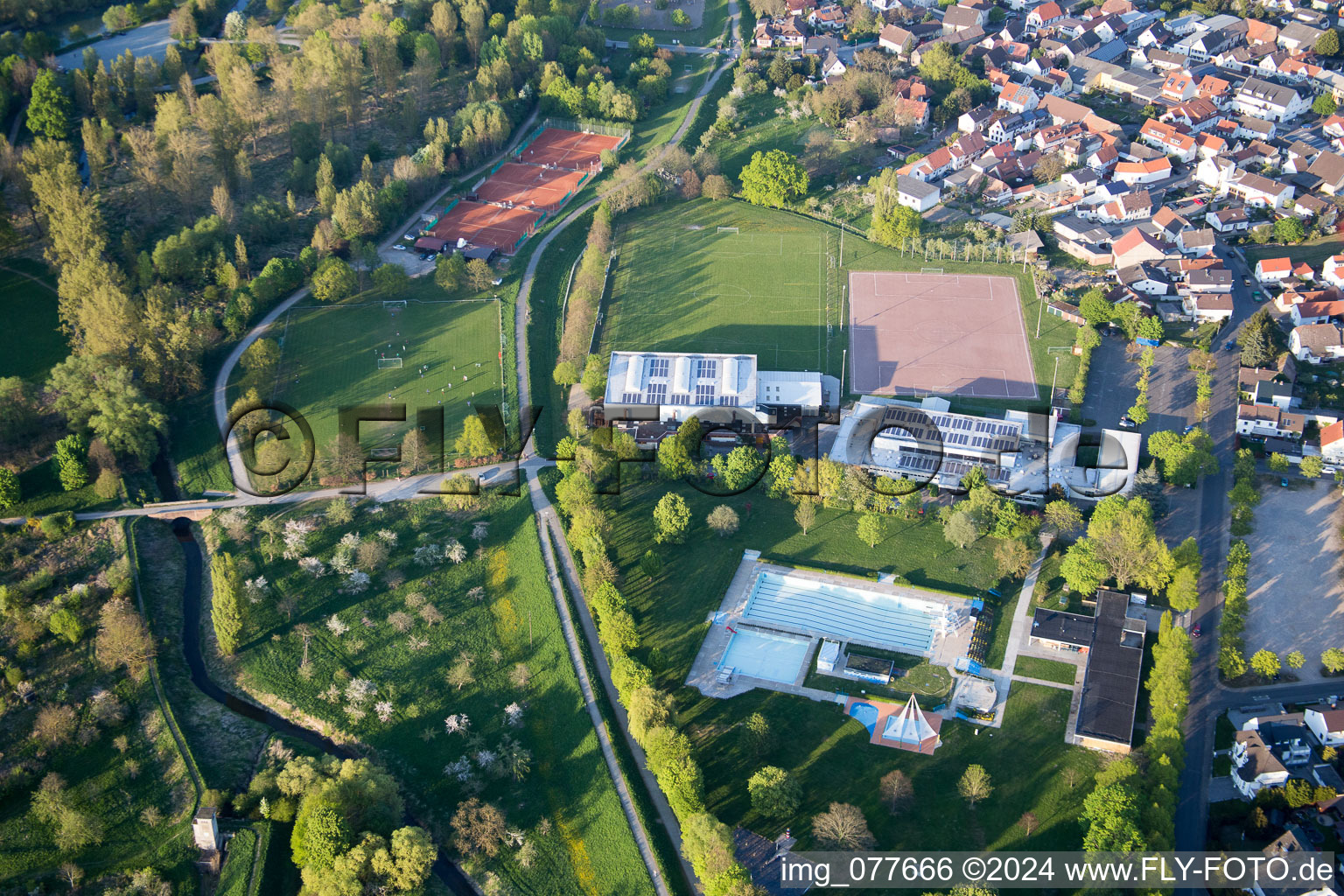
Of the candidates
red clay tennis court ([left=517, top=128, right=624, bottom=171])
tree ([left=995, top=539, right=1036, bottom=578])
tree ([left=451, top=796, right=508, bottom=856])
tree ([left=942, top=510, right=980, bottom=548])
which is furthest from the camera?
red clay tennis court ([left=517, top=128, right=624, bottom=171])

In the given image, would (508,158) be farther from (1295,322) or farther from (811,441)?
(1295,322)

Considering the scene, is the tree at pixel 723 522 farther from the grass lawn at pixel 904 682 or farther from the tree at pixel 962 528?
the tree at pixel 962 528

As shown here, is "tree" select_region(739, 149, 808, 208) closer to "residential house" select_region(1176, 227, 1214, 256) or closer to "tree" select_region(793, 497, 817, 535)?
"residential house" select_region(1176, 227, 1214, 256)

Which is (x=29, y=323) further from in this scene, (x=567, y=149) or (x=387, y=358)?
(x=567, y=149)

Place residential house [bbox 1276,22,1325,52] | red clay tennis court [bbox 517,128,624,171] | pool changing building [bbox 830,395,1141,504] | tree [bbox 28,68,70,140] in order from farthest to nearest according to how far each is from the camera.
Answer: residential house [bbox 1276,22,1325,52] < red clay tennis court [bbox 517,128,624,171] < tree [bbox 28,68,70,140] < pool changing building [bbox 830,395,1141,504]

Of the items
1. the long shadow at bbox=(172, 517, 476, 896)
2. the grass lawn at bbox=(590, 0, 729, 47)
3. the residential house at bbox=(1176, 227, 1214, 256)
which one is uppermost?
the grass lawn at bbox=(590, 0, 729, 47)

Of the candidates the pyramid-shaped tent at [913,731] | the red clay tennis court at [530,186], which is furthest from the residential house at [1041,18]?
the pyramid-shaped tent at [913,731]

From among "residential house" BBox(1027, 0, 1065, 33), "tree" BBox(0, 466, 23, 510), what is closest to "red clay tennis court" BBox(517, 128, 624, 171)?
"residential house" BBox(1027, 0, 1065, 33)
